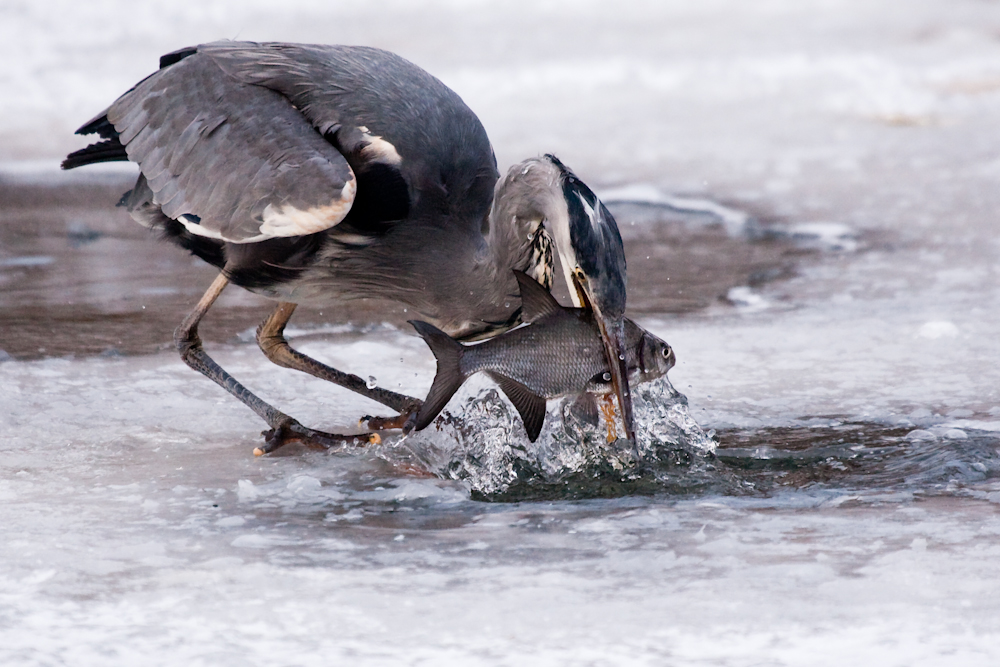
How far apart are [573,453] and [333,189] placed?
3.59 ft

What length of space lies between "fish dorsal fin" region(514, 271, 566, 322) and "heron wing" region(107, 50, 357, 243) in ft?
1.99

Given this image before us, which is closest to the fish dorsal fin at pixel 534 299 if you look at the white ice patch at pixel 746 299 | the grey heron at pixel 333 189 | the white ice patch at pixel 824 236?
the grey heron at pixel 333 189

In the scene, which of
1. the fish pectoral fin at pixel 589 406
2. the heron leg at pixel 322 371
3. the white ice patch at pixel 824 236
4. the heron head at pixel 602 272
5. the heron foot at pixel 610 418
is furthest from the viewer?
the white ice patch at pixel 824 236

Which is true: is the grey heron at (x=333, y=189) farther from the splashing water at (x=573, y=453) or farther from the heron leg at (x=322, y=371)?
the splashing water at (x=573, y=453)

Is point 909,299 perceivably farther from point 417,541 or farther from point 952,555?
point 417,541

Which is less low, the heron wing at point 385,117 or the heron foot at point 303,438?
the heron wing at point 385,117

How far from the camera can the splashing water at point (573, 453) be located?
11.8 feet

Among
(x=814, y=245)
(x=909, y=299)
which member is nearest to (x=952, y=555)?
(x=909, y=299)

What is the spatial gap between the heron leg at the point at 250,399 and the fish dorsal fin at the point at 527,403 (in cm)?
65

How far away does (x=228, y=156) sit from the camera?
4.20m

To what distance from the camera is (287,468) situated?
→ 392 centimetres

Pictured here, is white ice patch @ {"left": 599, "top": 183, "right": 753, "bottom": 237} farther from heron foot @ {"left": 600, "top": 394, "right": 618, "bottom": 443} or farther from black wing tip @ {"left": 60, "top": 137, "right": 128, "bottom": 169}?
heron foot @ {"left": 600, "top": 394, "right": 618, "bottom": 443}

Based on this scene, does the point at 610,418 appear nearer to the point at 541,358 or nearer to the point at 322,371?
the point at 541,358

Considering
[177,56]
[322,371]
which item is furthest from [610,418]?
[177,56]
